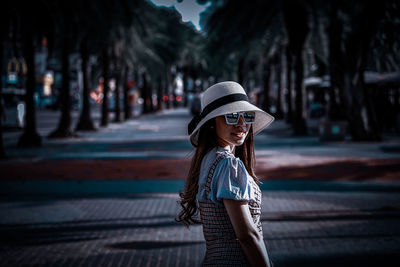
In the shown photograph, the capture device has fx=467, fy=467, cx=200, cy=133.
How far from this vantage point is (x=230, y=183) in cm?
211

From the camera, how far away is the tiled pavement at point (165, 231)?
5219 millimetres

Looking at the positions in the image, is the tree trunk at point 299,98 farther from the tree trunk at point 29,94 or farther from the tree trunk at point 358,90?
the tree trunk at point 29,94

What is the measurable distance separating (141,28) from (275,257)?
25.6 metres

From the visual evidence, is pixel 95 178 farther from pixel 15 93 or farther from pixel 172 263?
pixel 15 93

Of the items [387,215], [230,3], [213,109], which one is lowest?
[387,215]

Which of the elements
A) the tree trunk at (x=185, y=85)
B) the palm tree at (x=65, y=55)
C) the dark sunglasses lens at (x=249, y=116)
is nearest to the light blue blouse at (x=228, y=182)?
the dark sunglasses lens at (x=249, y=116)

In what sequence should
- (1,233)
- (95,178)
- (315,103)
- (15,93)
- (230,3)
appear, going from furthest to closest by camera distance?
(315,103) → (15,93) → (230,3) → (95,178) → (1,233)

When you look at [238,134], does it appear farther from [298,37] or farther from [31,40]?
[298,37]

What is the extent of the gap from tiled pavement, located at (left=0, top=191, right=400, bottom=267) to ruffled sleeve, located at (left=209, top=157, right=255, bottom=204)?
3076 mm

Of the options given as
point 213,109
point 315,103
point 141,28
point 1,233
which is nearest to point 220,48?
point 141,28

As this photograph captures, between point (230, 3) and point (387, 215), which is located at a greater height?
point (230, 3)

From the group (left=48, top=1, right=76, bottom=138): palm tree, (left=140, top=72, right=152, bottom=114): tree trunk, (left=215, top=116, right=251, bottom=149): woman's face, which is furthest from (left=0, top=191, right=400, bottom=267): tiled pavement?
(left=140, top=72, right=152, bottom=114): tree trunk

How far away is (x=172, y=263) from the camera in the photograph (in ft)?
16.6

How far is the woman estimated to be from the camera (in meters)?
2.09
